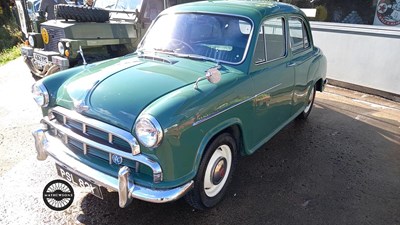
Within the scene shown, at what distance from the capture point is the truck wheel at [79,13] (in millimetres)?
5203

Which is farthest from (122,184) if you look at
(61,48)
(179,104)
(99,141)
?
(61,48)

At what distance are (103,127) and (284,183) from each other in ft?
6.38

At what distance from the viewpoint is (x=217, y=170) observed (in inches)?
110

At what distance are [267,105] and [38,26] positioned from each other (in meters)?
5.18

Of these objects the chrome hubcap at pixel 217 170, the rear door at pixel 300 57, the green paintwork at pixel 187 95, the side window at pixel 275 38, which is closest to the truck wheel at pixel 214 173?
the chrome hubcap at pixel 217 170

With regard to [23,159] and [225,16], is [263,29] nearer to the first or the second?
[225,16]

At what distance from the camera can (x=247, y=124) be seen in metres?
2.96

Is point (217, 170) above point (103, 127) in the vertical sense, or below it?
below

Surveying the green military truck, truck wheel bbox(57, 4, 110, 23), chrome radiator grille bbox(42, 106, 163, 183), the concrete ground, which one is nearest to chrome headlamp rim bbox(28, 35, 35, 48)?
the green military truck

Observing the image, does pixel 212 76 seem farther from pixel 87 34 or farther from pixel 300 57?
pixel 87 34

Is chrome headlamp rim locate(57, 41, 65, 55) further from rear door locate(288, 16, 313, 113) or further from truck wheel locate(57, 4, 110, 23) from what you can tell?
rear door locate(288, 16, 313, 113)

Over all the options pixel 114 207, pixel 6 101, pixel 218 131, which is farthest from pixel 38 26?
pixel 218 131

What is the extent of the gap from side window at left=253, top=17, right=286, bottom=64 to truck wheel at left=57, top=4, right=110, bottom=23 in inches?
126

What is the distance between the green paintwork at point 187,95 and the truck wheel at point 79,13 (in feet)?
7.44
